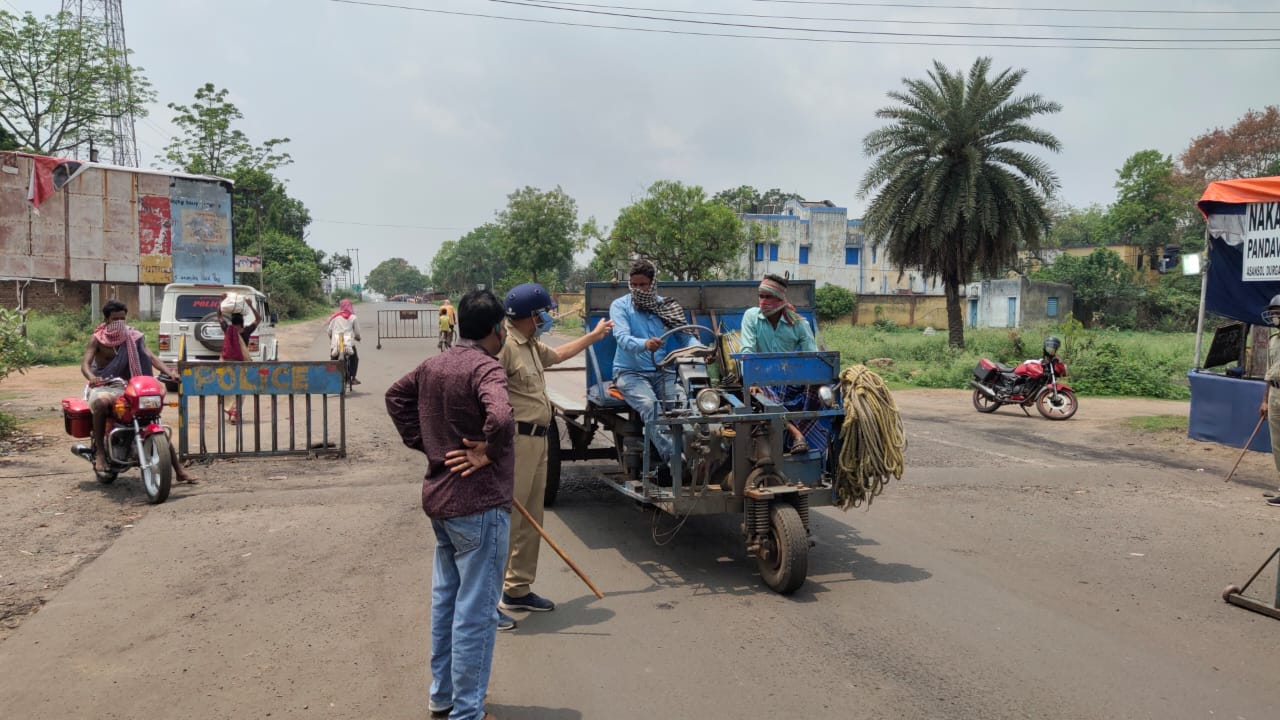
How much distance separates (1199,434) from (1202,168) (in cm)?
5132

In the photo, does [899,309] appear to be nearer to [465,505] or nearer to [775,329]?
[775,329]

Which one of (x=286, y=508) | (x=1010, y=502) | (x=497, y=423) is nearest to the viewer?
(x=497, y=423)

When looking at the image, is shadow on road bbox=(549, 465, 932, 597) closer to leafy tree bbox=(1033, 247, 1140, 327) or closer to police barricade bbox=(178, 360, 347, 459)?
police barricade bbox=(178, 360, 347, 459)

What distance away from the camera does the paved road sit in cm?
406

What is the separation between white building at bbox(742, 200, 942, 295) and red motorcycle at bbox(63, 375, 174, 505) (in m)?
48.0

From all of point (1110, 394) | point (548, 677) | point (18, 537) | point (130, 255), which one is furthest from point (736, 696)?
point (130, 255)

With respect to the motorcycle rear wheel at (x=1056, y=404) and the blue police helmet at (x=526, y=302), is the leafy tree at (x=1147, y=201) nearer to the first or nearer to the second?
the motorcycle rear wheel at (x=1056, y=404)

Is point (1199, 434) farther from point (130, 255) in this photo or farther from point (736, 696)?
point (130, 255)

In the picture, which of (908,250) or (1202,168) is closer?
(908,250)

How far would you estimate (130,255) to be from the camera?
22.0 m

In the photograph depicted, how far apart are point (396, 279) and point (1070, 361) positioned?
584 feet

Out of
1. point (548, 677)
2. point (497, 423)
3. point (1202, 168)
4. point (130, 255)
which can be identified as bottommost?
point (548, 677)

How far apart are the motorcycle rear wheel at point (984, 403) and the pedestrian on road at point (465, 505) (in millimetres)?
13497

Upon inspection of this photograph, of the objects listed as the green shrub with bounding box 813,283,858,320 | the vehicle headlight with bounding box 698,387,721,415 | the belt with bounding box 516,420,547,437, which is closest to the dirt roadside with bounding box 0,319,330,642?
the belt with bounding box 516,420,547,437
